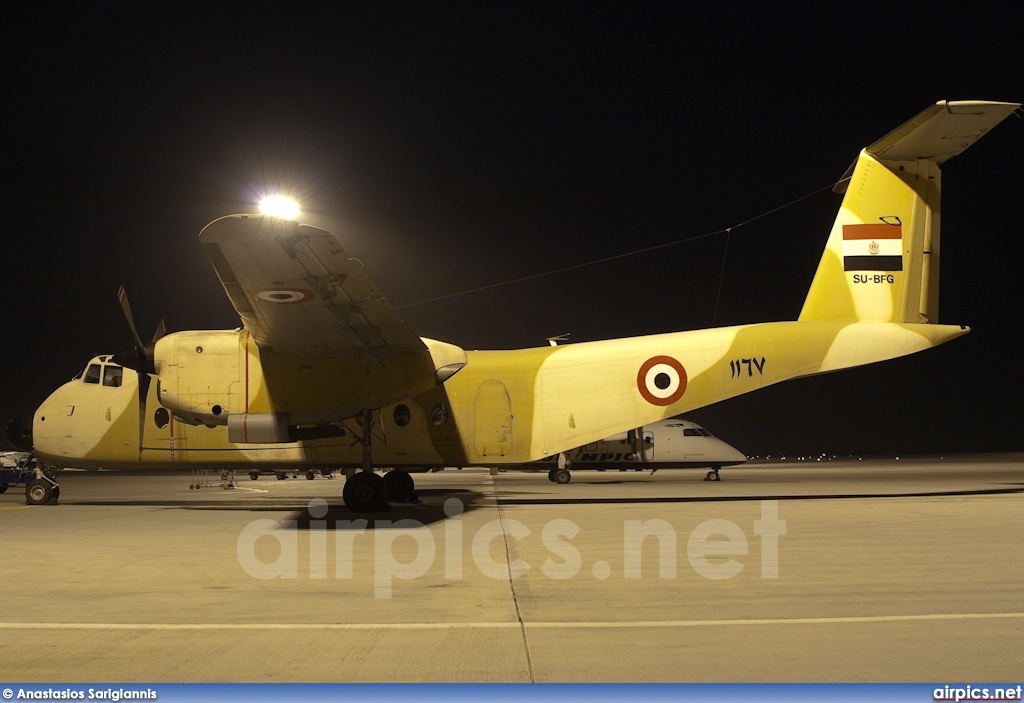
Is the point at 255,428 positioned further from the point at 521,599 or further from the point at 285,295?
the point at 521,599

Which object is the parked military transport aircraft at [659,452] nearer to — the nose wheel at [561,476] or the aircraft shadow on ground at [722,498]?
the nose wheel at [561,476]

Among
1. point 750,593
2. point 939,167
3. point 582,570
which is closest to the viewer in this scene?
point 750,593

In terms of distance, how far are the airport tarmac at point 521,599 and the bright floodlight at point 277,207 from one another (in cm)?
419

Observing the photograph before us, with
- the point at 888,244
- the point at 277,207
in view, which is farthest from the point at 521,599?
the point at 888,244

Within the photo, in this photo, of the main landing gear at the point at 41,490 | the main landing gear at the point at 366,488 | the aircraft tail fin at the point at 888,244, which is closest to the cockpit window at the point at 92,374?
the main landing gear at the point at 41,490

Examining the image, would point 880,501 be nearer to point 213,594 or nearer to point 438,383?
point 438,383

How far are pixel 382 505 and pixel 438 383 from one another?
247 centimetres

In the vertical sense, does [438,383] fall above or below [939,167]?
below

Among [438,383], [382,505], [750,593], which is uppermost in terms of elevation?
[438,383]

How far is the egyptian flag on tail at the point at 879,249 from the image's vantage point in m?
15.5

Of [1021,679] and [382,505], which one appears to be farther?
[382,505]

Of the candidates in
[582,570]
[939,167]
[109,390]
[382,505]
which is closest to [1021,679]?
[582,570]

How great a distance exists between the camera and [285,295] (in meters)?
12.1

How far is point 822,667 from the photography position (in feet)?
14.6
